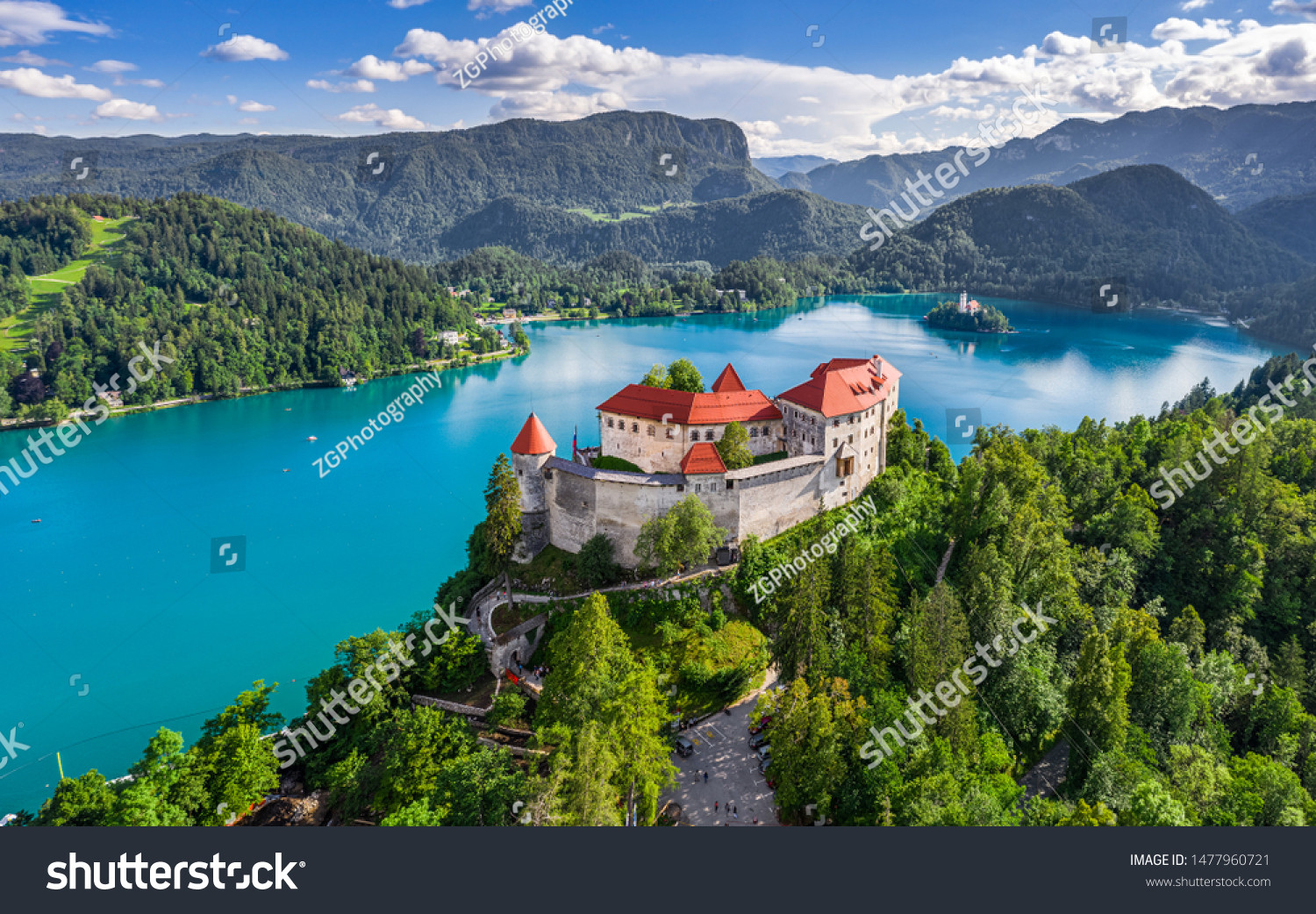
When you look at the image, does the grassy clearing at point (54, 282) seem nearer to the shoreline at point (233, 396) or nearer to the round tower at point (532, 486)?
the shoreline at point (233, 396)

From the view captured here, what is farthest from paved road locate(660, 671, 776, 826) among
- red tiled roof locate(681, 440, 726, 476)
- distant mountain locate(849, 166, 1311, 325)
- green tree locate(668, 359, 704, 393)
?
distant mountain locate(849, 166, 1311, 325)

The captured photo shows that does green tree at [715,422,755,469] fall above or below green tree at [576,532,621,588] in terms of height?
above

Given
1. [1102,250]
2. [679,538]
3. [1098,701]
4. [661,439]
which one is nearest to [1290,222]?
[1102,250]

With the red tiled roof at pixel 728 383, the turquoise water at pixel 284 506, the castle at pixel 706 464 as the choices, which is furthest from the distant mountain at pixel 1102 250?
the castle at pixel 706 464

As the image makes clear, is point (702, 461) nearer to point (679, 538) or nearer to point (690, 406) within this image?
point (679, 538)

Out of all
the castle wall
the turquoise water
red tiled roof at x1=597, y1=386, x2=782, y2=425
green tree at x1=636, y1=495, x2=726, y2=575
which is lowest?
the turquoise water

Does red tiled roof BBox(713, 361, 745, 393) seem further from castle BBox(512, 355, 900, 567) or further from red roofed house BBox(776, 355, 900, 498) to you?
red roofed house BBox(776, 355, 900, 498)
